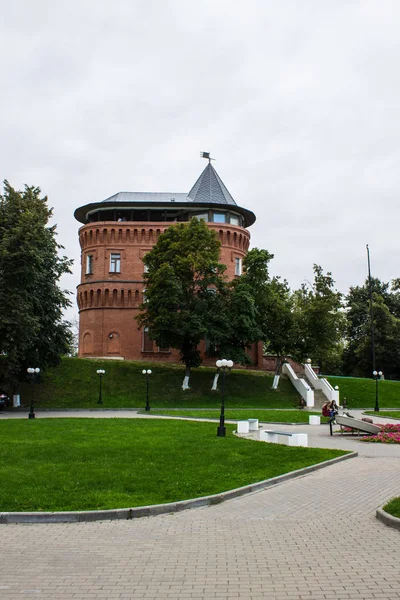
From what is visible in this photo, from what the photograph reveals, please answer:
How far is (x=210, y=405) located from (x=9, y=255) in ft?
57.1

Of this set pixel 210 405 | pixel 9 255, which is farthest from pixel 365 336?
pixel 9 255

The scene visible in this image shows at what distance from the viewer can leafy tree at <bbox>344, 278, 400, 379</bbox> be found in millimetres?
65750

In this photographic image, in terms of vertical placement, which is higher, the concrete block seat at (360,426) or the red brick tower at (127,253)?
the red brick tower at (127,253)

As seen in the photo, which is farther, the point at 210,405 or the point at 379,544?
the point at 210,405

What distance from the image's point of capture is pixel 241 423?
22.8 m

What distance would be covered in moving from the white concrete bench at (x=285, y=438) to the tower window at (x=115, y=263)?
131 ft

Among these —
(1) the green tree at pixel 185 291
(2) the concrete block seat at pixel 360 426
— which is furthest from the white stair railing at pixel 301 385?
(2) the concrete block seat at pixel 360 426

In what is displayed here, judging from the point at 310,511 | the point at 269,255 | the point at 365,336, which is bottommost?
the point at 310,511

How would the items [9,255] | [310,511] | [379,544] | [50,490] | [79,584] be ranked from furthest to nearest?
[9,255]
[50,490]
[310,511]
[379,544]
[79,584]

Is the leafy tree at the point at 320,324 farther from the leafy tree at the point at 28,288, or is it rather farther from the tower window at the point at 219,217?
the leafy tree at the point at 28,288

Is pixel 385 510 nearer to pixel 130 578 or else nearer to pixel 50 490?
pixel 130 578

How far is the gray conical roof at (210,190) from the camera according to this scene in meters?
59.5

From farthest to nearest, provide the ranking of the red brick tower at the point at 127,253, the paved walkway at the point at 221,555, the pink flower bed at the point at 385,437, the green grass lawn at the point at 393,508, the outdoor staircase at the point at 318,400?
1. the red brick tower at the point at 127,253
2. the outdoor staircase at the point at 318,400
3. the pink flower bed at the point at 385,437
4. the green grass lawn at the point at 393,508
5. the paved walkway at the point at 221,555

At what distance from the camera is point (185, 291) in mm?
46406
